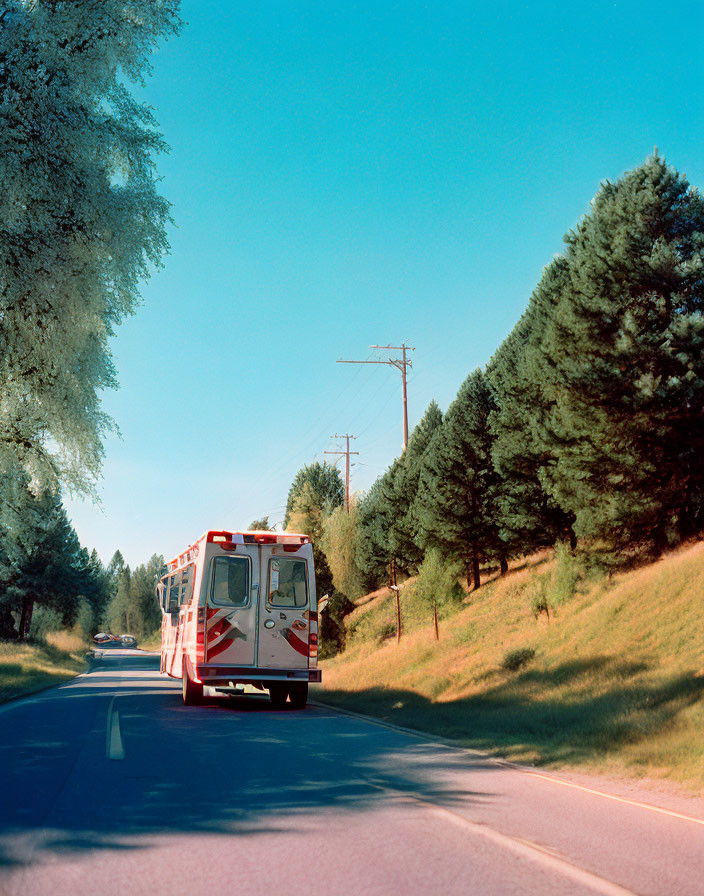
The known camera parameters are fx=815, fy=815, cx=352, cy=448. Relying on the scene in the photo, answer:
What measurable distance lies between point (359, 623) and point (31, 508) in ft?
128

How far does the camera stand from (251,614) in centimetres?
1667

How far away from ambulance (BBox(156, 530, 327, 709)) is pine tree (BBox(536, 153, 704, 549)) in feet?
37.5

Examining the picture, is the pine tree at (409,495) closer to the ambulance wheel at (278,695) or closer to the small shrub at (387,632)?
the small shrub at (387,632)

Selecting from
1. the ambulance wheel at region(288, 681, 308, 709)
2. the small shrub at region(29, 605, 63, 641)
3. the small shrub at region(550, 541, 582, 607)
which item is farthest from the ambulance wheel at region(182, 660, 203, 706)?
the small shrub at region(29, 605, 63, 641)

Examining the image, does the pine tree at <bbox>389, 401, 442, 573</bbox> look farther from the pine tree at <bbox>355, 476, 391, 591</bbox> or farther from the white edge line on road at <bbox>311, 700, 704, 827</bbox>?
the white edge line on road at <bbox>311, 700, 704, 827</bbox>

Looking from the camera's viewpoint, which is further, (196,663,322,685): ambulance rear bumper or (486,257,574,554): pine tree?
(486,257,574,554): pine tree

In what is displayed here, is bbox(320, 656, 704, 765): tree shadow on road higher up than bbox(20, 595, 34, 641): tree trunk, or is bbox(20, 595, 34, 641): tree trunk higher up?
bbox(20, 595, 34, 641): tree trunk

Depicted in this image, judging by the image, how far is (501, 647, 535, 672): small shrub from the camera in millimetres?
21328

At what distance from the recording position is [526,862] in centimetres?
535

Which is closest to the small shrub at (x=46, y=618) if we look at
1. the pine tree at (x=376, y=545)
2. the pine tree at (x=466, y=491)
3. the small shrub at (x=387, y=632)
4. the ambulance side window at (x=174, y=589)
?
the pine tree at (x=376, y=545)

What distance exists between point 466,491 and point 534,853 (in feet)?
120

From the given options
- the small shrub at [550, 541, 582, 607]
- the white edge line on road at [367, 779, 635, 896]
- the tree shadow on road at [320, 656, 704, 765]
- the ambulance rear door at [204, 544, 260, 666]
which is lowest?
the white edge line on road at [367, 779, 635, 896]

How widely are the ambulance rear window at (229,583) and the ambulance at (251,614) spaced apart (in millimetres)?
20

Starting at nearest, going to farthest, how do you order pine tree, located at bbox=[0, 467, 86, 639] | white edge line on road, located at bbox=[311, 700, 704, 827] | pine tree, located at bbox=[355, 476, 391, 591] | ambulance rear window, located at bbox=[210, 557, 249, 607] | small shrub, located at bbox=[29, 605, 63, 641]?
1. white edge line on road, located at bbox=[311, 700, 704, 827]
2. ambulance rear window, located at bbox=[210, 557, 249, 607]
3. pine tree, located at bbox=[355, 476, 391, 591]
4. pine tree, located at bbox=[0, 467, 86, 639]
5. small shrub, located at bbox=[29, 605, 63, 641]
